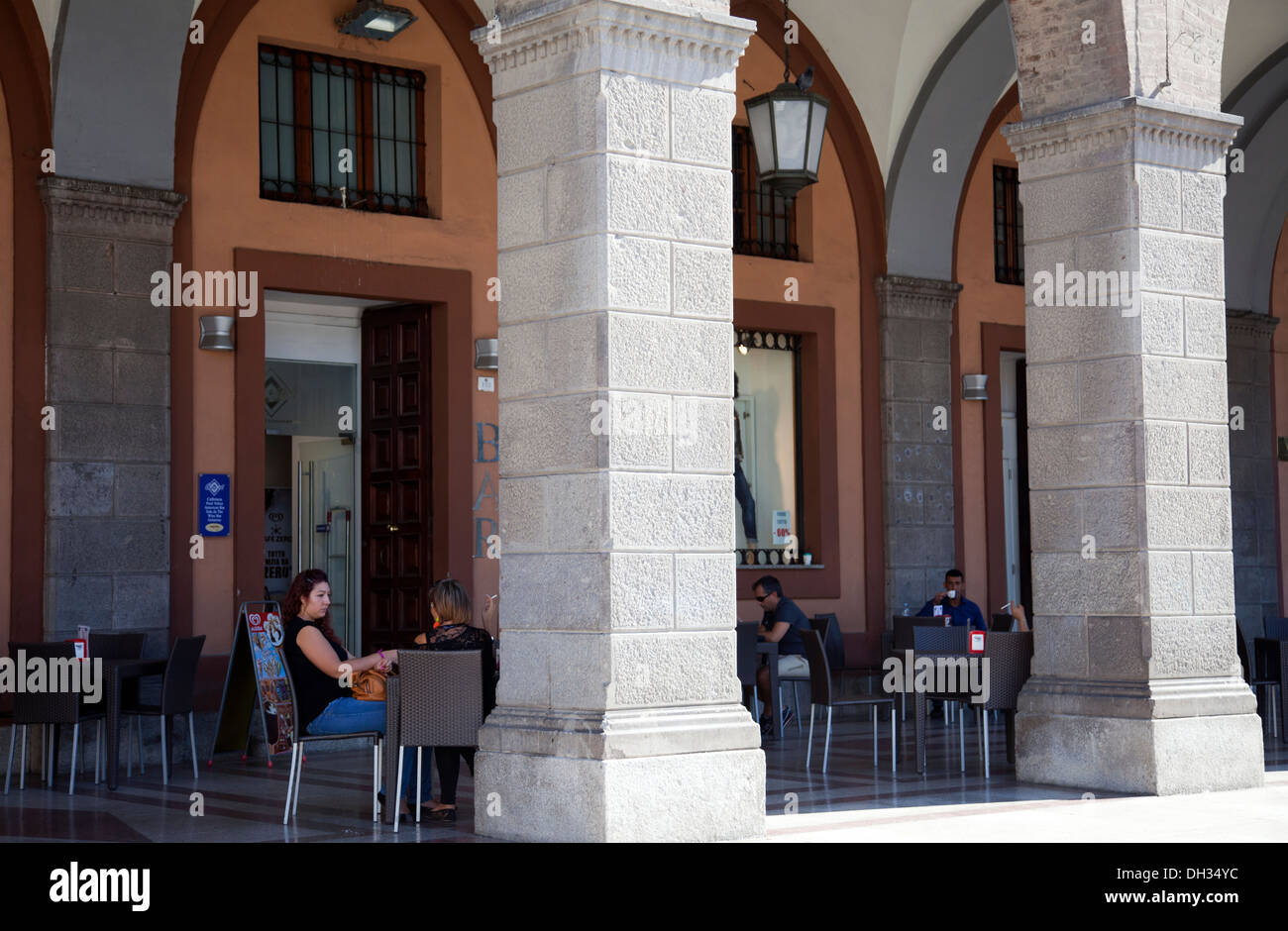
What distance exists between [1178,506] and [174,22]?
700 centimetres

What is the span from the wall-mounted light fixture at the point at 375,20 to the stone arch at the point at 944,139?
16.0ft

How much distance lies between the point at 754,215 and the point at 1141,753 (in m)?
7.09

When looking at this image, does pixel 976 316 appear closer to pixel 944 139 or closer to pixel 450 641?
pixel 944 139

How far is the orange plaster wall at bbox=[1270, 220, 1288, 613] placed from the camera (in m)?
18.6

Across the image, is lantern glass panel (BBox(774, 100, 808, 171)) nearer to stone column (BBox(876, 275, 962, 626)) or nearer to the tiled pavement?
the tiled pavement

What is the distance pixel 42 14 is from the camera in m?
10.5

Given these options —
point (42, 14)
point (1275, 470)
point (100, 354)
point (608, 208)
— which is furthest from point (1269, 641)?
point (42, 14)

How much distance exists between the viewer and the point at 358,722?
7910mm

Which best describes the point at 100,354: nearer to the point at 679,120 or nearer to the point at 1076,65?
the point at 679,120


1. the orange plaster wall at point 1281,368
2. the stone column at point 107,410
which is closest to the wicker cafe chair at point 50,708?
the stone column at point 107,410

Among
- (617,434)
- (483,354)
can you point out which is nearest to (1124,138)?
(617,434)

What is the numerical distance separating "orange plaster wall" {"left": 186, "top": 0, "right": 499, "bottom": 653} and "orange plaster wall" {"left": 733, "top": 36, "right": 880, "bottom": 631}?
9.62 ft

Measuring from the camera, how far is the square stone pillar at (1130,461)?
8633 mm

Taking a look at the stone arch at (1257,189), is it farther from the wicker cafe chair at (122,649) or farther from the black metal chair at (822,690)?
the wicker cafe chair at (122,649)
